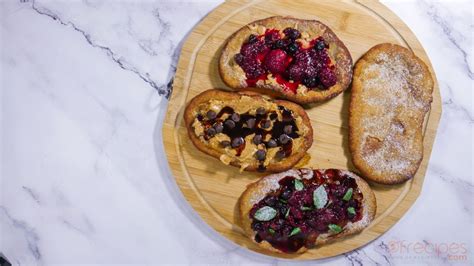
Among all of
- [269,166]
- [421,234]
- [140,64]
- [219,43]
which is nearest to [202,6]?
[219,43]

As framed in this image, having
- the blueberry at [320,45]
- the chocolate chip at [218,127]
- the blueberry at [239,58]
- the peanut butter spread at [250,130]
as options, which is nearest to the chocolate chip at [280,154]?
the peanut butter spread at [250,130]

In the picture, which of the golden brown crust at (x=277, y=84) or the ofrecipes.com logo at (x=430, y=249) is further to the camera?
the ofrecipes.com logo at (x=430, y=249)

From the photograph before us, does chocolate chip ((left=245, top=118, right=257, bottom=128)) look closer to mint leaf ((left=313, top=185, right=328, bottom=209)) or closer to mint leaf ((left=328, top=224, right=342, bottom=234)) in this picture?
mint leaf ((left=313, top=185, right=328, bottom=209))

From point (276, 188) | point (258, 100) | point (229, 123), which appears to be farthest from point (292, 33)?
point (276, 188)

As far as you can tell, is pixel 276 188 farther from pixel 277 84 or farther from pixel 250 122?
pixel 277 84

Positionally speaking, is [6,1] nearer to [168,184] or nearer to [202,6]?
[202,6]

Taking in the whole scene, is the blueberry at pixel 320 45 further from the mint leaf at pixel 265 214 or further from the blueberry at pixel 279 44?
the mint leaf at pixel 265 214
